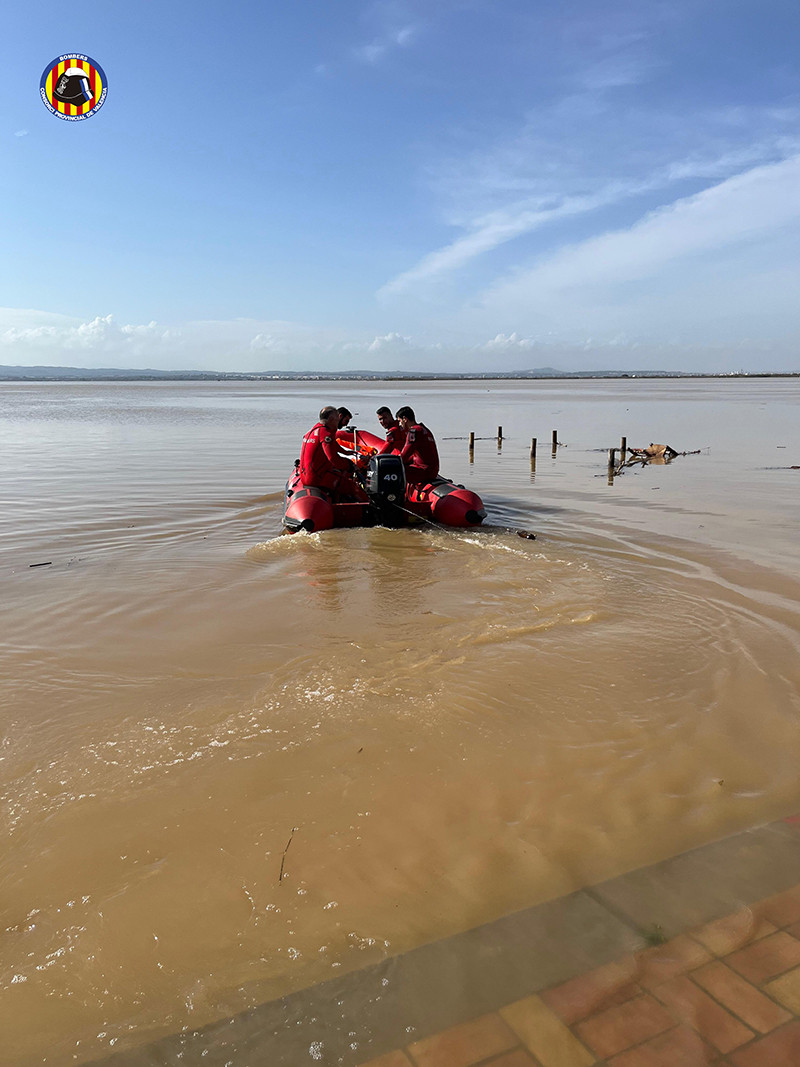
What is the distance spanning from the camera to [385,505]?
983 cm

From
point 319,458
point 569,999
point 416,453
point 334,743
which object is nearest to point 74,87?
point 319,458

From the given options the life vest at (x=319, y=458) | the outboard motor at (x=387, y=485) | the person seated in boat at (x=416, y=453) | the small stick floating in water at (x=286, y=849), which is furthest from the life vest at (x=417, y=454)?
the small stick floating in water at (x=286, y=849)

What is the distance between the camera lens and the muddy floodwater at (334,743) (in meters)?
2.58

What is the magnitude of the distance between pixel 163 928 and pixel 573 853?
1669 millimetres

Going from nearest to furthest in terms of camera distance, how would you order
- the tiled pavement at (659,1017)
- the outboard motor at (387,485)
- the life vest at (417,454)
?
the tiled pavement at (659,1017), the outboard motor at (387,485), the life vest at (417,454)

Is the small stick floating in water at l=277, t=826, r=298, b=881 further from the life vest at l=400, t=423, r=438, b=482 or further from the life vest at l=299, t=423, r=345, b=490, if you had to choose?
the life vest at l=400, t=423, r=438, b=482

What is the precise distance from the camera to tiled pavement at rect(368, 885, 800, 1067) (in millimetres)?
2080

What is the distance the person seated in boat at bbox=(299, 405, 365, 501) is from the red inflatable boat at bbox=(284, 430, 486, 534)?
173mm

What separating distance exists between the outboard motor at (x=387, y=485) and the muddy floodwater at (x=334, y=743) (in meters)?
0.85

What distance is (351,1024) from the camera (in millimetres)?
2203

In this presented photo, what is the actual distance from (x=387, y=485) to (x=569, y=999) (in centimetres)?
779

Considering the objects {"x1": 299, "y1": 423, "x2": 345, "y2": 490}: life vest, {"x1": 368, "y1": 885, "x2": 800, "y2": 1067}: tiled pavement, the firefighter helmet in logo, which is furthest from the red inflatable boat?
{"x1": 368, "y1": 885, "x2": 800, "y2": 1067}: tiled pavement

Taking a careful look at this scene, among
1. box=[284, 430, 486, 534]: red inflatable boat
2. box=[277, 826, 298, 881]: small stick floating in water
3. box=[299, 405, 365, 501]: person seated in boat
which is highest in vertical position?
box=[299, 405, 365, 501]: person seated in boat

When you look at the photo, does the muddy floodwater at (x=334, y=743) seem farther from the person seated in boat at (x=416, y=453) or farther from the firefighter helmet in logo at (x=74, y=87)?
the firefighter helmet in logo at (x=74, y=87)
